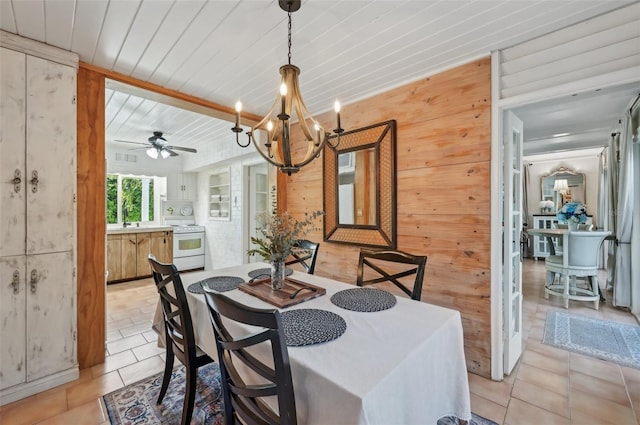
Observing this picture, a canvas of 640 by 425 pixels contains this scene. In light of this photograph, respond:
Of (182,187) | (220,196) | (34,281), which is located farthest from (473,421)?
(182,187)

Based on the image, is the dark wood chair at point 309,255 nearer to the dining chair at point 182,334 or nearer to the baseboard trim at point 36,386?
the dining chair at point 182,334

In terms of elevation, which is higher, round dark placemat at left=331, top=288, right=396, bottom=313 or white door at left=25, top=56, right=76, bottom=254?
Result: white door at left=25, top=56, right=76, bottom=254

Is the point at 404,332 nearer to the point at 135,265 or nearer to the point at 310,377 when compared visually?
the point at 310,377

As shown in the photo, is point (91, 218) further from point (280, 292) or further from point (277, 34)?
point (277, 34)

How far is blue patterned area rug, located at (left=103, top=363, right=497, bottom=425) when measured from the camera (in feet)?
5.40

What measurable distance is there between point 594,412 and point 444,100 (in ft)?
7.52

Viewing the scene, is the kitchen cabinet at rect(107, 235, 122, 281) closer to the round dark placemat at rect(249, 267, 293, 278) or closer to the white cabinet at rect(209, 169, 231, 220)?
the white cabinet at rect(209, 169, 231, 220)

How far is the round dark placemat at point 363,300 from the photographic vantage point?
145cm

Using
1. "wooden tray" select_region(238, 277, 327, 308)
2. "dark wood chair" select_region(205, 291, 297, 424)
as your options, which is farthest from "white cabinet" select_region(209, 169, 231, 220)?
"dark wood chair" select_region(205, 291, 297, 424)

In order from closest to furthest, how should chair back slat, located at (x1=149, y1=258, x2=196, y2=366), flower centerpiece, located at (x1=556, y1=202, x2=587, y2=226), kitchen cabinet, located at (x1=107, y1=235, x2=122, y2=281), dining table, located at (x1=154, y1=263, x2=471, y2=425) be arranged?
dining table, located at (x1=154, y1=263, x2=471, y2=425)
chair back slat, located at (x1=149, y1=258, x2=196, y2=366)
flower centerpiece, located at (x1=556, y1=202, x2=587, y2=226)
kitchen cabinet, located at (x1=107, y1=235, x2=122, y2=281)

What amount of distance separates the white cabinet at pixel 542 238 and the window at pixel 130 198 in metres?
8.54

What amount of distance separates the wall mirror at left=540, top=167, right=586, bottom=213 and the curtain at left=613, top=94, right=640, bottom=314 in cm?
341

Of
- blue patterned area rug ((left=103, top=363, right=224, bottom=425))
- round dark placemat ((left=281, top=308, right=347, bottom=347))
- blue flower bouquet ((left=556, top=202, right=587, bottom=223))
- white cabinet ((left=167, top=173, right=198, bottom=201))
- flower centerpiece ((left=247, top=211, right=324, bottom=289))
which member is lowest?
blue patterned area rug ((left=103, top=363, right=224, bottom=425))

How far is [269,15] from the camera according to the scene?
5.30ft
